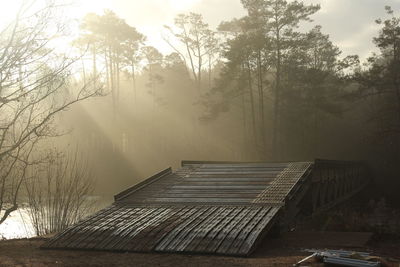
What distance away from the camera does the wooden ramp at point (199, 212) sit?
33.5ft

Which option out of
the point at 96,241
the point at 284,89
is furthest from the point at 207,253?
the point at 284,89

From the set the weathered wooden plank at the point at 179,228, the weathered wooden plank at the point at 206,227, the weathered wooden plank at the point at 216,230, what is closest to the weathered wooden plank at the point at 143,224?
the weathered wooden plank at the point at 179,228

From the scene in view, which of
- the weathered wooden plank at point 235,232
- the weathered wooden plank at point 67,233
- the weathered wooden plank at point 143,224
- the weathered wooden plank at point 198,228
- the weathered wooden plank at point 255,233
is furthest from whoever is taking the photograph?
the weathered wooden plank at point 67,233

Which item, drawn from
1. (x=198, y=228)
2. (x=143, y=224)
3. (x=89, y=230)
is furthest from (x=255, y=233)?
(x=89, y=230)

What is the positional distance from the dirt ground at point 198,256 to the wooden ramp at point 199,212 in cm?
33

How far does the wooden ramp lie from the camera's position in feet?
33.5

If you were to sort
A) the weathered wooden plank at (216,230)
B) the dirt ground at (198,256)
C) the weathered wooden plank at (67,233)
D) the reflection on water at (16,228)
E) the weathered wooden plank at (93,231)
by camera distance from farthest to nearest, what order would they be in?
the reflection on water at (16,228), the weathered wooden plank at (67,233), the weathered wooden plank at (93,231), the weathered wooden plank at (216,230), the dirt ground at (198,256)

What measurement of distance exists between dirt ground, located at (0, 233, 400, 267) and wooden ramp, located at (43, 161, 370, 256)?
326mm

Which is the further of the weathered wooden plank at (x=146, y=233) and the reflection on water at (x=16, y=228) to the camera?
the reflection on water at (x=16, y=228)

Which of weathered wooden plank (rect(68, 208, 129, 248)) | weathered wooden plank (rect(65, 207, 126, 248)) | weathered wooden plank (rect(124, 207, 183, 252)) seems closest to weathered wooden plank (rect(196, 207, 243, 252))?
weathered wooden plank (rect(124, 207, 183, 252))

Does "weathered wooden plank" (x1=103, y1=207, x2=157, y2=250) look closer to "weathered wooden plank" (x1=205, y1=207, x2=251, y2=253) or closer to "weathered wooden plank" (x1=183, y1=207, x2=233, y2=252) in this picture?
"weathered wooden plank" (x1=183, y1=207, x2=233, y2=252)

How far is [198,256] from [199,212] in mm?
2708

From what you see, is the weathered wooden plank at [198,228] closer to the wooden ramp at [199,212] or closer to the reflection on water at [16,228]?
the wooden ramp at [199,212]

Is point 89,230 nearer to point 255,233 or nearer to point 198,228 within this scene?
point 198,228
